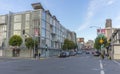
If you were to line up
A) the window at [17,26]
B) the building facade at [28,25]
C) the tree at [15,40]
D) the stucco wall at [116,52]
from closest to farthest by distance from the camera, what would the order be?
the stucco wall at [116,52] → the tree at [15,40] → the building facade at [28,25] → the window at [17,26]

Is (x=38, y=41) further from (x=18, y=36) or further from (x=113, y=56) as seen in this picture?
(x=113, y=56)

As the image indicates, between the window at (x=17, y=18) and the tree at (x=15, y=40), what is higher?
the window at (x=17, y=18)

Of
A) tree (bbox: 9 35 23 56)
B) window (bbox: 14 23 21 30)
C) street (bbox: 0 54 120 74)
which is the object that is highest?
window (bbox: 14 23 21 30)

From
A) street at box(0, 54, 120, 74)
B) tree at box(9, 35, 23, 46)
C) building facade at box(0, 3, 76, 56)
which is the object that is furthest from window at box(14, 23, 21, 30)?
street at box(0, 54, 120, 74)

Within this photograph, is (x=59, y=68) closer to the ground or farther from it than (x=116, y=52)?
closer to the ground

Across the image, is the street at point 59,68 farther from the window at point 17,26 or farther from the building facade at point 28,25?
the window at point 17,26

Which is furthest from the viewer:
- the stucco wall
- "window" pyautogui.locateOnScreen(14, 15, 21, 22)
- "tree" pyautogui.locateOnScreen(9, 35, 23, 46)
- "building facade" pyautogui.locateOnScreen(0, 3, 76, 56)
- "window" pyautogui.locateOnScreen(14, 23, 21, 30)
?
"window" pyautogui.locateOnScreen(14, 15, 21, 22)

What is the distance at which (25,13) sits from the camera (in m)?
79.8

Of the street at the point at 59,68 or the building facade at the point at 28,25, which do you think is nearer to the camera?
the street at the point at 59,68

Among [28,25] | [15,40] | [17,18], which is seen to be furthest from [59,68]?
[17,18]

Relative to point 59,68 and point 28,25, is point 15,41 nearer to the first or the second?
point 28,25

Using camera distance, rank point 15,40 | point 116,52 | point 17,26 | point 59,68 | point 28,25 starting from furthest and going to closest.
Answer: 1. point 17,26
2. point 28,25
3. point 15,40
4. point 116,52
5. point 59,68

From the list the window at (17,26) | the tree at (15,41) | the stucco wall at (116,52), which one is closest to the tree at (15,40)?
the tree at (15,41)

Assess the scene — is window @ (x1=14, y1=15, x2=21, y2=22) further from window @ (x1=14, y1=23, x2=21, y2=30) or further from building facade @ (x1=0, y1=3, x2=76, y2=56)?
window @ (x1=14, y1=23, x2=21, y2=30)
